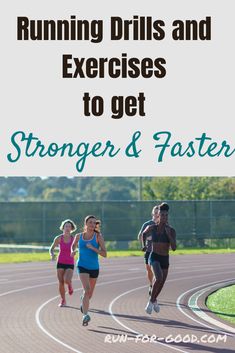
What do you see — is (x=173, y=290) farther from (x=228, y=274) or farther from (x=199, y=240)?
(x=199, y=240)

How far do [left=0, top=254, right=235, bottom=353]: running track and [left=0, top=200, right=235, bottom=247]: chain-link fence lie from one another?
1071 inches

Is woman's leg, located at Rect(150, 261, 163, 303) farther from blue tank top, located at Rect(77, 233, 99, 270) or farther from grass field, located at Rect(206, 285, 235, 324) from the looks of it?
blue tank top, located at Rect(77, 233, 99, 270)

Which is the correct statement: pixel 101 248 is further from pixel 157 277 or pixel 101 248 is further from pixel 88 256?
pixel 157 277

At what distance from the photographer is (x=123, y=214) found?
6438 cm

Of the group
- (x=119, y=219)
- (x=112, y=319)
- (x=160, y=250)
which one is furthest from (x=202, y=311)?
(x=119, y=219)

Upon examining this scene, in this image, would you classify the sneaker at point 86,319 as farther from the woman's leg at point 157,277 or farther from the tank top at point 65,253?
the tank top at point 65,253

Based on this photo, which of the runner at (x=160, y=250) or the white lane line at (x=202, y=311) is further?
the runner at (x=160, y=250)

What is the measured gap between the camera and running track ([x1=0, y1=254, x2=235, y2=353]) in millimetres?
16438

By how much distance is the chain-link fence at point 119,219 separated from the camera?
6175 cm

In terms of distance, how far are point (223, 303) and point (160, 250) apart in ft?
11.9

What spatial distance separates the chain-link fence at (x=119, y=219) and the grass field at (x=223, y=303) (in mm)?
34094

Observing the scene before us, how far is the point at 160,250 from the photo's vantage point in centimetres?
2084

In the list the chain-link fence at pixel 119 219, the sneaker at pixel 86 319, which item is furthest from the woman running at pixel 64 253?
the chain-link fence at pixel 119 219

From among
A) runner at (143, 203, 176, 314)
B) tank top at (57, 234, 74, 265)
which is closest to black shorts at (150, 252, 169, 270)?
runner at (143, 203, 176, 314)
